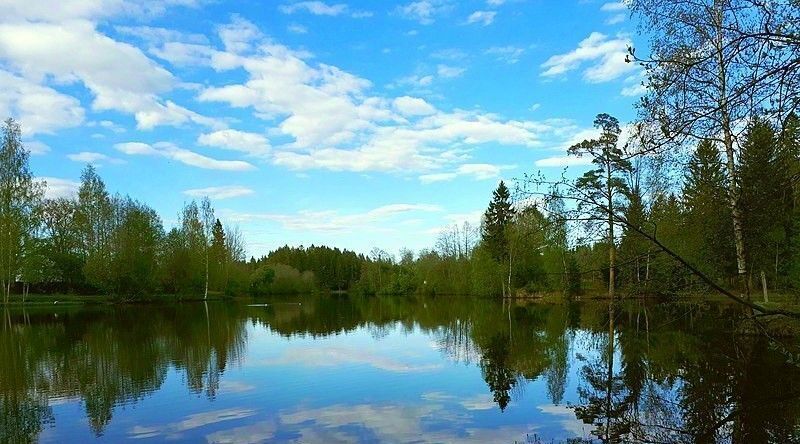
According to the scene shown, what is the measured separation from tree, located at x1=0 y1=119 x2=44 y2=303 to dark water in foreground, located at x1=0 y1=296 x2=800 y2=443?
2636cm

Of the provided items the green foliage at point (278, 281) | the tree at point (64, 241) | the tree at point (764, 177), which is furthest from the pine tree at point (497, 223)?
the tree at point (764, 177)

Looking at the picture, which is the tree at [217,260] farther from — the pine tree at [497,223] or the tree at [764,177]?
the tree at [764,177]

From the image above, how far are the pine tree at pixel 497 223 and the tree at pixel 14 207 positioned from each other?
44755 mm

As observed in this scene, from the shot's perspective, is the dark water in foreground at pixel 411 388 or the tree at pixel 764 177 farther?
the dark water in foreground at pixel 411 388

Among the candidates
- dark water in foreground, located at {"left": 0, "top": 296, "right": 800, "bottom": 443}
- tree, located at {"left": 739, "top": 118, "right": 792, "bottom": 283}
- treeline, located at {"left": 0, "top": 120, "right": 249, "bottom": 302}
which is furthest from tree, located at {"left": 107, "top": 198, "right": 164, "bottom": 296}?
tree, located at {"left": 739, "top": 118, "right": 792, "bottom": 283}

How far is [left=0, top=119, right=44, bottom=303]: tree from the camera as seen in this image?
150 feet

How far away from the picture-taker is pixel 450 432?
9.52 m

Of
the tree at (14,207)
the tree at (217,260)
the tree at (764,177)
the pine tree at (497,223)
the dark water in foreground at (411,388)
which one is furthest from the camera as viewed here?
the tree at (217,260)

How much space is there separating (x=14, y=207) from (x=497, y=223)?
4726 centimetres

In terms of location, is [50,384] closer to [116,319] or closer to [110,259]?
[116,319]

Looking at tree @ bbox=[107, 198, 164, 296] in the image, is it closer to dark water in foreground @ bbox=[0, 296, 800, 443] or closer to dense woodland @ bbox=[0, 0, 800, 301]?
dense woodland @ bbox=[0, 0, 800, 301]

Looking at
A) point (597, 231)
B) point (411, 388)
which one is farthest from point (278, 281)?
point (597, 231)

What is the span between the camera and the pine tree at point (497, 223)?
57875 millimetres

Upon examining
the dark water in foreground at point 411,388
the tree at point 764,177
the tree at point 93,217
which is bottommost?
the dark water in foreground at point 411,388
